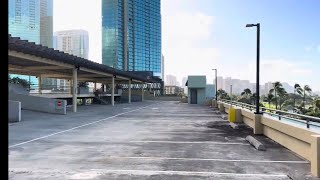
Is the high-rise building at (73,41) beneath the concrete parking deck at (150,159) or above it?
above

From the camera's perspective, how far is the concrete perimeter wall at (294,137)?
9188mm

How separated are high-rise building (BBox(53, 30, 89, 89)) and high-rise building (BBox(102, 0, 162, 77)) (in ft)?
48.6

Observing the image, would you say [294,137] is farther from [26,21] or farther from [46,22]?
[46,22]

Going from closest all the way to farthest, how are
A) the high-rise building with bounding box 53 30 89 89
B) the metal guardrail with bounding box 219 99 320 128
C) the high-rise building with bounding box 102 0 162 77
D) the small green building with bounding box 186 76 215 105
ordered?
the metal guardrail with bounding box 219 99 320 128 < the small green building with bounding box 186 76 215 105 < the high-rise building with bounding box 102 0 162 77 < the high-rise building with bounding box 53 30 89 89

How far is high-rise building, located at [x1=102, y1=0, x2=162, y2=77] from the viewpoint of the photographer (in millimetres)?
115250

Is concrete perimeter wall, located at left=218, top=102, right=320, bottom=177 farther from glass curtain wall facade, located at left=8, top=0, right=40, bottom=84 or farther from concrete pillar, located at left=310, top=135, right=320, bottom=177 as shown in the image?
glass curtain wall facade, located at left=8, top=0, right=40, bottom=84

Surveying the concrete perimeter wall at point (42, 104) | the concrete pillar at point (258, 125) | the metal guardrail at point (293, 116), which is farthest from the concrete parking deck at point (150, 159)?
the concrete perimeter wall at point (42, 104)

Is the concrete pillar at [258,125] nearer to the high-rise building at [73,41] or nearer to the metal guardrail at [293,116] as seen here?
the metal guardrail at [293,116]

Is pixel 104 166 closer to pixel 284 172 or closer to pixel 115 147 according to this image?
pixel 115 147

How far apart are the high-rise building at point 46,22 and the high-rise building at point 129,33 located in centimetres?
1721

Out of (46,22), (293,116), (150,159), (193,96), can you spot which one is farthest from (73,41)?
(150,159)

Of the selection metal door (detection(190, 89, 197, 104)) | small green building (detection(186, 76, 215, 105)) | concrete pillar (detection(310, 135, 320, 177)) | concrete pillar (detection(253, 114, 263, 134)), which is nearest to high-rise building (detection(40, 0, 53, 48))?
metal door (detection(190, 89, 197, 104))
